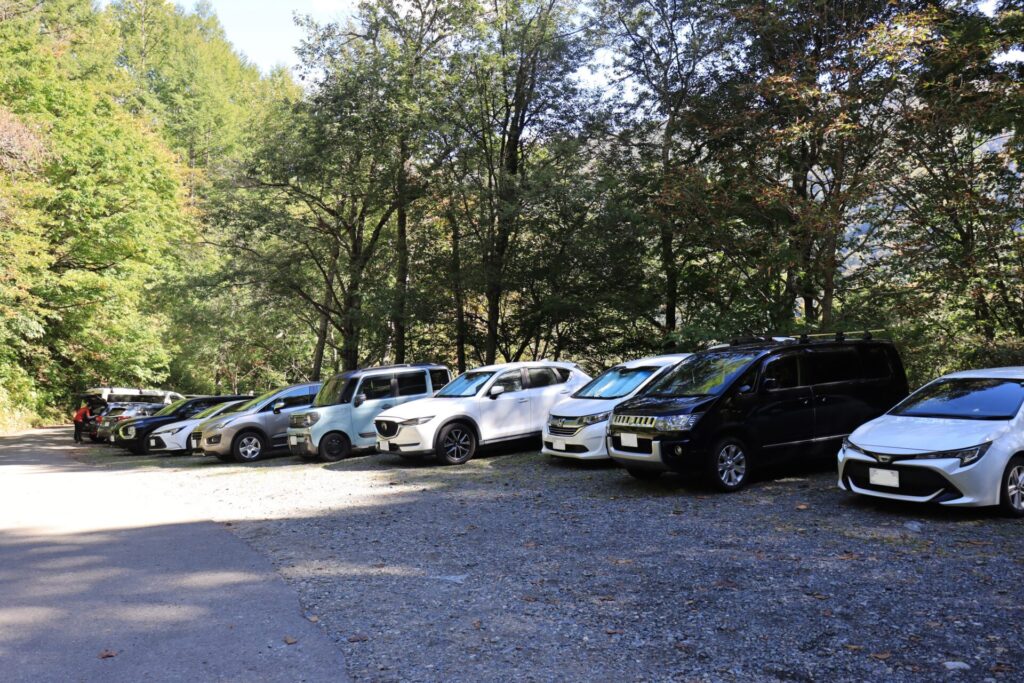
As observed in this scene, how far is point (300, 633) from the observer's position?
508 centimetres

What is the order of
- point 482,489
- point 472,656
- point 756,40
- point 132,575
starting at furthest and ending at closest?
point 756,40
point 482,489
point 132,575
point 472,656

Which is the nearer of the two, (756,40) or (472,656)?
(472,656)

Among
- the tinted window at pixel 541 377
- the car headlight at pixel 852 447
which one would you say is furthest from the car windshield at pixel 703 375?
the tinted window at pixel 541 377

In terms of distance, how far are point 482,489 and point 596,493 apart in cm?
175

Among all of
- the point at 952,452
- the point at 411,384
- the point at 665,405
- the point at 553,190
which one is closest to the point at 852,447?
the point at 952,452

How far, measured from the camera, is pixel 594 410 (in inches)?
475

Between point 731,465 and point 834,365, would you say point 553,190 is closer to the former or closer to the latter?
point 834,365

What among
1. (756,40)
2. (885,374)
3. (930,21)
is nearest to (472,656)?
(885,374)

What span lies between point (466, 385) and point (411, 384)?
2.23 m

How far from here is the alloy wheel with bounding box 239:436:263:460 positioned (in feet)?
55.5

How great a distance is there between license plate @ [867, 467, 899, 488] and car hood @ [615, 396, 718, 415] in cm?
207

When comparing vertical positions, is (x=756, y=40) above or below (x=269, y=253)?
above

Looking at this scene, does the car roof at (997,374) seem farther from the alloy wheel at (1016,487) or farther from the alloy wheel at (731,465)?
the alloy wheel at (731,465)

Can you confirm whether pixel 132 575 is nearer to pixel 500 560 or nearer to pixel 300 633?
pixel 300 633
